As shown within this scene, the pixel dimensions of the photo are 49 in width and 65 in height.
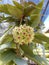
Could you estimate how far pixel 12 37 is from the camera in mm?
578

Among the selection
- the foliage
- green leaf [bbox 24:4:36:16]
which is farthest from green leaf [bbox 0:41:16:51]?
green leaf [bbox 24:4:36:16]

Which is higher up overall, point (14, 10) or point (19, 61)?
point (14, 10)

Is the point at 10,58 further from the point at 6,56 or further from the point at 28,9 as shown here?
the point at 28,9

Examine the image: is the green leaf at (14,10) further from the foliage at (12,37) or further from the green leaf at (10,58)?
the green leaf at (10,58)

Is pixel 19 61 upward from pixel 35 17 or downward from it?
downward

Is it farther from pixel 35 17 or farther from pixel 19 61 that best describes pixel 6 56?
pixel 35 17

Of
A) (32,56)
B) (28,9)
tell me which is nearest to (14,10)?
(28,9)

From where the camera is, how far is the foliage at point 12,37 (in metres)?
0.54

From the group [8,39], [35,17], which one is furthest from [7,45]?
[35,17]

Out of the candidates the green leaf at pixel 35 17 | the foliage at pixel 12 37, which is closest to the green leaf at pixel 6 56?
the foliage at pixel 12 37

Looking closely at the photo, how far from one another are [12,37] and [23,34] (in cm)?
6

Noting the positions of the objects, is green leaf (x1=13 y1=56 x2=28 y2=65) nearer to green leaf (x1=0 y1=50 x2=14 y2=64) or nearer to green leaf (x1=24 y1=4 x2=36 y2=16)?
green leaf (x1=0 y1=50 x2=14 y2=64)

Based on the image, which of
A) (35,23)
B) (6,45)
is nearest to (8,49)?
(6,45)

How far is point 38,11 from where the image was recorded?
56 cm
